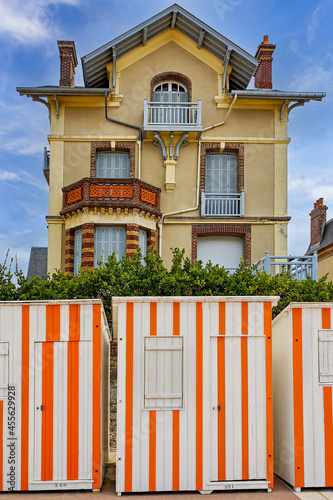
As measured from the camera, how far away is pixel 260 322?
791 centimetres

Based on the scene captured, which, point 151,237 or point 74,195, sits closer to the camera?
point 74,195

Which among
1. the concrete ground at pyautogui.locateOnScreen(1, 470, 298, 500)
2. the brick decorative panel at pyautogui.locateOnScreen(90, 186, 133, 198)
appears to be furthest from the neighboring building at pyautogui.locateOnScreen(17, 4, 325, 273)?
the concrete ground at pyautogui.locateOnScreen(1, 470, 298, 500)

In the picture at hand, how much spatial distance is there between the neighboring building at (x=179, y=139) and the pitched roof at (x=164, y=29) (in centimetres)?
4

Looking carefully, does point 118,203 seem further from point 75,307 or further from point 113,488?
point 113,488

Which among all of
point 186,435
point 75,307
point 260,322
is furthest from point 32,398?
point 260,322

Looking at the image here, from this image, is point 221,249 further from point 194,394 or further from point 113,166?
point 194,394

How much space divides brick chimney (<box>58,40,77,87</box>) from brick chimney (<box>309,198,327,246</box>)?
50.8ft

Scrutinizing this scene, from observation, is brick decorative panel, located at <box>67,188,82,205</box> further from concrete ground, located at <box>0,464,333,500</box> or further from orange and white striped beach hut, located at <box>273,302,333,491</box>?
concrete ground, located at <box>0,464,333,500</box>

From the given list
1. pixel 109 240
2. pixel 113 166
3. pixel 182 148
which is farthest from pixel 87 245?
pixel 182 148

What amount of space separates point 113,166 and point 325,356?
13.9 metres

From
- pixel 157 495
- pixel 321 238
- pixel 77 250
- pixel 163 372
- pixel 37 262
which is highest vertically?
pixel 321 238

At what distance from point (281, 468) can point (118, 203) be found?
11.6m

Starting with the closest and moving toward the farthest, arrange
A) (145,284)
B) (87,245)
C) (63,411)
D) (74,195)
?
(63,411) → (145,284) → (87,245) → (74,195)

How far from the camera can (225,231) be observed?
19.4 metres
